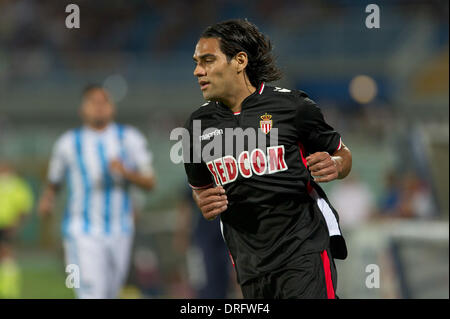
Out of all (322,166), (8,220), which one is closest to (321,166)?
(322,166)

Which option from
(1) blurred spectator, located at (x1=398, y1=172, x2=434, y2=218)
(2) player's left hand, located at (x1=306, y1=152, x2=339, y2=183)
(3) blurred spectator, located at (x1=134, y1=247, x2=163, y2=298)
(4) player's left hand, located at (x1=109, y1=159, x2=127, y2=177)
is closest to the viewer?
(2) player's left hand, located at (x1=306, y1=152, x2=339, y2=183)

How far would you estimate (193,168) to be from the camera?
428 cm

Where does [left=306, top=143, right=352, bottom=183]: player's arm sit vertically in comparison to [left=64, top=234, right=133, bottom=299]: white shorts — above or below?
above

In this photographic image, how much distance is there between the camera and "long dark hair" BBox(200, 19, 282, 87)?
13.6 ft

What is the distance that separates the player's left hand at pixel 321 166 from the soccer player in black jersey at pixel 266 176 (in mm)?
127

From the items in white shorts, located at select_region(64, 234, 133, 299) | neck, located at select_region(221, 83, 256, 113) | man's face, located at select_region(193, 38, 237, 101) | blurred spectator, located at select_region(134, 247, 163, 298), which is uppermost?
man's face, located at select_region(193, 38, 237, 101)

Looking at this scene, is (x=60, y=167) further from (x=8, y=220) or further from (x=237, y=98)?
(x=8, y=220)

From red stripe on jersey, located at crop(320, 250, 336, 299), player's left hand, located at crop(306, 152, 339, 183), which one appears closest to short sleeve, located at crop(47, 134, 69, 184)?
red stripe on jersey, located at crop(320, 250, 336, 299)

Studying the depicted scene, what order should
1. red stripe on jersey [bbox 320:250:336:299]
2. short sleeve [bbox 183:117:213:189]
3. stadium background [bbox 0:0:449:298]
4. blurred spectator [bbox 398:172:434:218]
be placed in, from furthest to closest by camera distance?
1. stadium background [bbox 0:0:449:298]
2. blurred spectator [bbox 398:172:434:218]
3. short sleeve [bbox 183:117:213:189]
4. red stripe on jersey [bbox 320:250:336:299]

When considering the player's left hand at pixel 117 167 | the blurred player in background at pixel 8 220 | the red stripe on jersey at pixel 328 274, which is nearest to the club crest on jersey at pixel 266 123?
the red stripe on jersey at pixel 328 274

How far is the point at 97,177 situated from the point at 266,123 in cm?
349

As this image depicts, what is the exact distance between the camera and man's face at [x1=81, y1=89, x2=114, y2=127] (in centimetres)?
715

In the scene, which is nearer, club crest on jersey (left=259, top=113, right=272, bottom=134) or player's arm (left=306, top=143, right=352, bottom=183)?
player's arm (left=306, top=143, right=352, bottom=183)

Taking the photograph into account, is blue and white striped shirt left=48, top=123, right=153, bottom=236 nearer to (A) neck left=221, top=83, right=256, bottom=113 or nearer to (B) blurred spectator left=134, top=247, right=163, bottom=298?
(A) neck left=221, top=83, right=256, bottom=113
